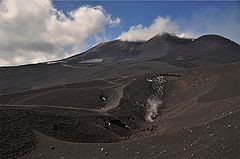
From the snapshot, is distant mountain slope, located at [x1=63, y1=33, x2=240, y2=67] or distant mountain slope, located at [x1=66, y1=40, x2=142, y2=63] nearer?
distant mountain slope, located at [x1=63, y1=33, x2=240, y2=67]

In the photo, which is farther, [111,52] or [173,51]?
[111,52]

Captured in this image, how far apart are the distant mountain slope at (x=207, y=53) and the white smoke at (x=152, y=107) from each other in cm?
5413

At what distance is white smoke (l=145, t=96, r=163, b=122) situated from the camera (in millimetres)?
39781

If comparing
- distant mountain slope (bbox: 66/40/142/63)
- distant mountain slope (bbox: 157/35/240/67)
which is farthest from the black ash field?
distant mountain slope (bbox: 66/40/142/63)

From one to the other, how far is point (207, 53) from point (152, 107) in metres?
84.9

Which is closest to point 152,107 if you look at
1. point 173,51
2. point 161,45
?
point 173,51

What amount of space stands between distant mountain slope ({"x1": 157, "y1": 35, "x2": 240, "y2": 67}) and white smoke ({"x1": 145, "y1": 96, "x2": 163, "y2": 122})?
5413cm

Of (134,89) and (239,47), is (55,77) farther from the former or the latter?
(239,47)

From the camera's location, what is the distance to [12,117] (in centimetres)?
2797

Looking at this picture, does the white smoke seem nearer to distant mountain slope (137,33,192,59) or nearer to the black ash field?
the black ash field

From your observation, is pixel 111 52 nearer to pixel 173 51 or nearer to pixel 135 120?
pixel 173 51

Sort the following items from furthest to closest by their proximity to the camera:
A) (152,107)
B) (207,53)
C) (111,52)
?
(111,52) < (207,53) < (152,107)

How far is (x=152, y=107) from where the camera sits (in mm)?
44188

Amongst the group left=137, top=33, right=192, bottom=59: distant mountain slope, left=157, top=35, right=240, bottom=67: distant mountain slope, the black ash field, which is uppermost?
left=137, top=33, right=192, bottom=59: distant mountain slope
